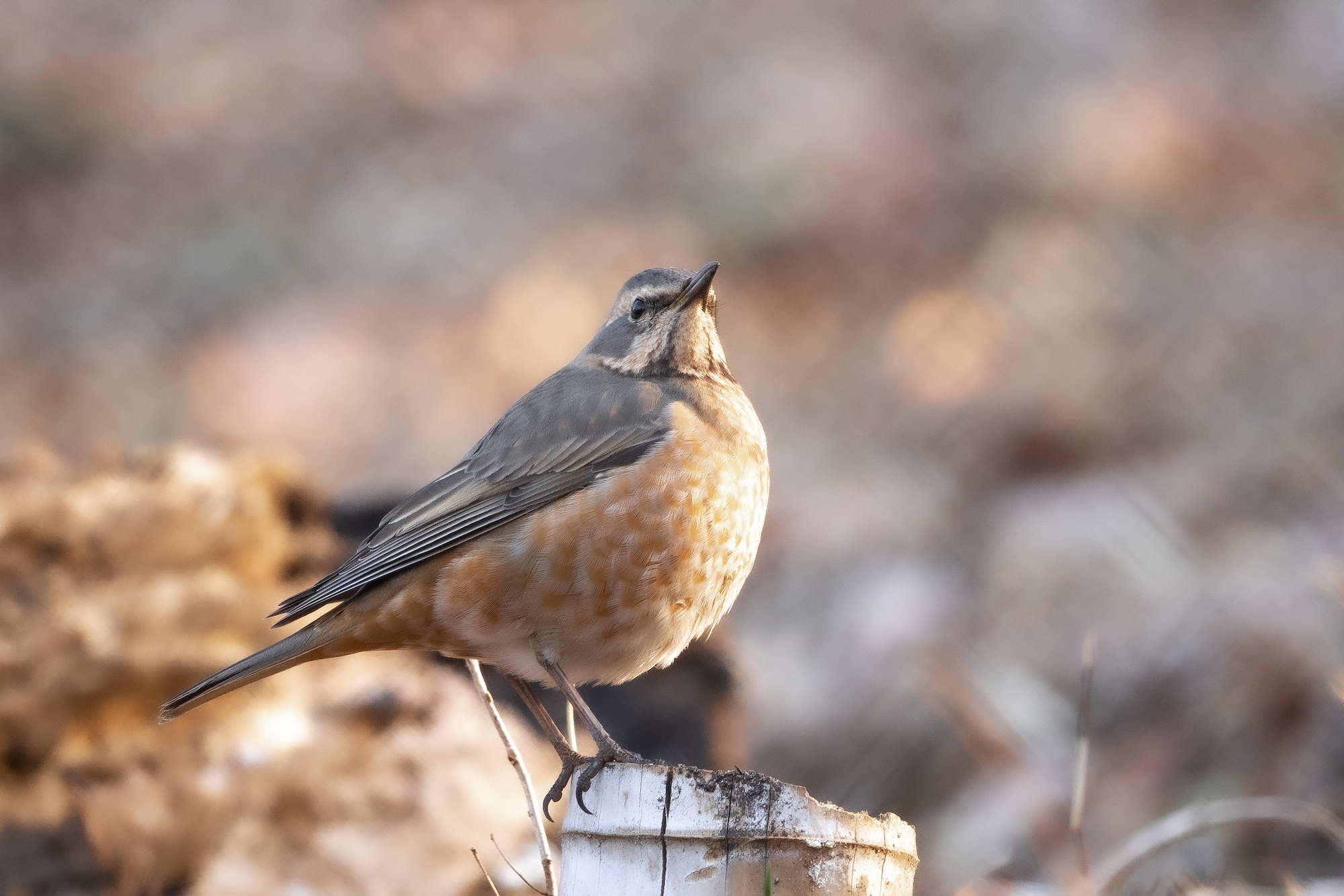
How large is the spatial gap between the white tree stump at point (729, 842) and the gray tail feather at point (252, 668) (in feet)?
3.21

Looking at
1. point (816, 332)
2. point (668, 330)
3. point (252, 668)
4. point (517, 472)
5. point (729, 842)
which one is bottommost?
point (729, 842)

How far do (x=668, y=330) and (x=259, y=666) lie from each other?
1.39 m

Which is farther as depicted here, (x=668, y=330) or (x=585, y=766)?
(x=668, y=330)

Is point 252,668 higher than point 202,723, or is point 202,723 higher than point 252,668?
point 202,723

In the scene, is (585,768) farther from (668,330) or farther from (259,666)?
(668,330)

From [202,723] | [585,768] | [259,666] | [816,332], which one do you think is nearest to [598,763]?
[585,768]

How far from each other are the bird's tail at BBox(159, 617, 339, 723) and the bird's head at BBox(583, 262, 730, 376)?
1125mm

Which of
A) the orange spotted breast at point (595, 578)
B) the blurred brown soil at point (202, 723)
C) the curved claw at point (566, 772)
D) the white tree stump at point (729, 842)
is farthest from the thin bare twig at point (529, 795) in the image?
the blurred brown soil at point (202, 723)

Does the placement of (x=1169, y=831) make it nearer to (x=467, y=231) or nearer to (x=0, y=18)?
(x=467, y=231)

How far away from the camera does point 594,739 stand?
2752 mm

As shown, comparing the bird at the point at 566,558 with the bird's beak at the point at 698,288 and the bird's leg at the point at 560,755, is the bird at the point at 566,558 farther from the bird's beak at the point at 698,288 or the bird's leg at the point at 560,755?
the bird's beak at the point at 698,288

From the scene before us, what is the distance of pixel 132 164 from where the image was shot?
9188mm

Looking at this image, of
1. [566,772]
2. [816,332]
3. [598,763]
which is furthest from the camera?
[816,332]

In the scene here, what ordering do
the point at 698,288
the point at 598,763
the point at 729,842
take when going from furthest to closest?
the point at 698,288, the point at 598,763, the point at 729,842
